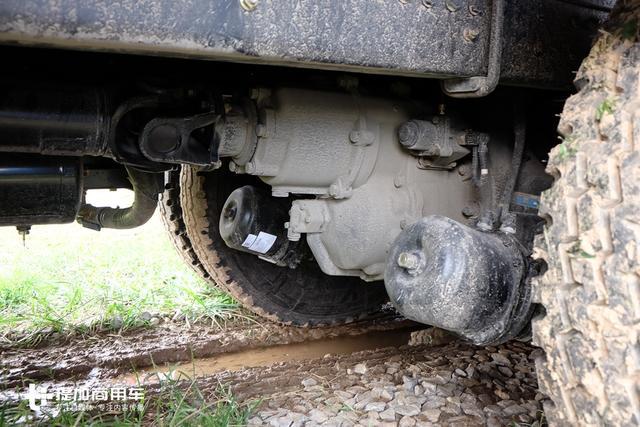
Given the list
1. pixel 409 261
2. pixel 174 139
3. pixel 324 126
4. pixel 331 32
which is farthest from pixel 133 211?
pixel 331 32

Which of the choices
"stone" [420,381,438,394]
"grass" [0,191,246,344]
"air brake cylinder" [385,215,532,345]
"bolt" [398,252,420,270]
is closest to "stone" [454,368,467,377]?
"stone" [420,381,438,394]

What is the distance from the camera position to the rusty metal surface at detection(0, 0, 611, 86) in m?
0.72

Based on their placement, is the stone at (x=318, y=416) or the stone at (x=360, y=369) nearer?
the stone at (x=318, y=416)

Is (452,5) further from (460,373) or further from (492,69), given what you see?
(460,373)

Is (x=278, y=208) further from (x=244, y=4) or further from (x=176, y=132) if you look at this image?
(x=244, y=4)

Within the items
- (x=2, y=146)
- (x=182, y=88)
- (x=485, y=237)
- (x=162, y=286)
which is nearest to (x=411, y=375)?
(x=485, y=237)

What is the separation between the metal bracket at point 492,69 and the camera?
1.07 m

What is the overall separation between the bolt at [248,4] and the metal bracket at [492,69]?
1.58 feet

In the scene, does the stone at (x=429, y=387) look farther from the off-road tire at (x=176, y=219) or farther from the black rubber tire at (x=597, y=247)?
the off-road tire at (x=176, y=219)

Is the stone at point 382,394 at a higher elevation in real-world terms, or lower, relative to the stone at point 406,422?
lower

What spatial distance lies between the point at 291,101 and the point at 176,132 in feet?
1.02

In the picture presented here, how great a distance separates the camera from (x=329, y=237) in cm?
→ 173

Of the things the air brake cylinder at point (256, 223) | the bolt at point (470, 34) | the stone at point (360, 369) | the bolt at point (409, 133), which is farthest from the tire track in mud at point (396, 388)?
the bolt at point (470, 34)

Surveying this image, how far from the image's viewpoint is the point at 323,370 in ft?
6.80
